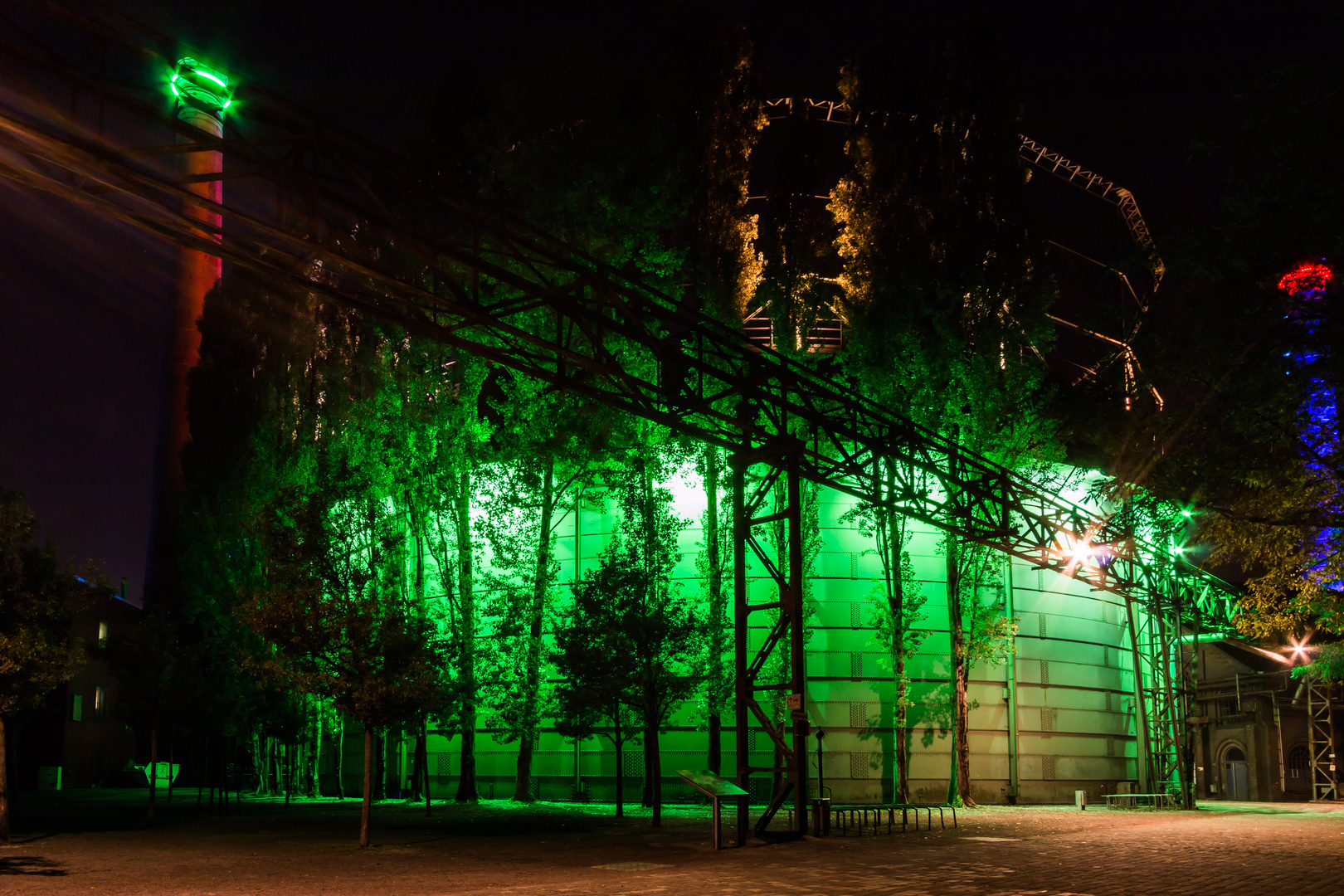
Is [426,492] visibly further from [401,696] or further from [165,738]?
[401,696]

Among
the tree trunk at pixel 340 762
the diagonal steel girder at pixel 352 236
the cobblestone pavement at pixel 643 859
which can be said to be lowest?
the tree trunk at pixel 340 762

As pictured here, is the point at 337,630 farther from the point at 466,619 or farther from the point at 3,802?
the point at 466,619

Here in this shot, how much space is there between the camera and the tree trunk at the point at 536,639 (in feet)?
90.7

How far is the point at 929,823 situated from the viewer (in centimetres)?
2172

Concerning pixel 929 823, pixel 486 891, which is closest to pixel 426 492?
pixel 929 823

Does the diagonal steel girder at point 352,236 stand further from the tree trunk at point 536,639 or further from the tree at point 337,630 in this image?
the tree trunk at point 536,639

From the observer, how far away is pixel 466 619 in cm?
2908

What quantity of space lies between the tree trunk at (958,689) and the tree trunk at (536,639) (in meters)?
11.3

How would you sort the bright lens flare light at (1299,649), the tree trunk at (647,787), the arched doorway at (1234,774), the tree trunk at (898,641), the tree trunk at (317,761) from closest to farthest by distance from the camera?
the tree trunk at (898,641) < the tree trunk at (647,787) < the tree trunk at (317,761) < the bright lens flare light at (1299,649) < the arched doorway at (1234,774)

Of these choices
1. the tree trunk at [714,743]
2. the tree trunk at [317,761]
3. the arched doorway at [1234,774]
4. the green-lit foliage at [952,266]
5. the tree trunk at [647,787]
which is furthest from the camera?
the arched doorway at [1234,774]

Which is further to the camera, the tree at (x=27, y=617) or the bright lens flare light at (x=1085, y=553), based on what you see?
the bright lens flare light at (x=1085, y=553)

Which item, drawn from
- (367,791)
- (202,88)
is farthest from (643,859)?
(202,88)

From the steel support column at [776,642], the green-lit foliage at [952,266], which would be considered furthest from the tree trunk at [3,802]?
the green-lit foliage at [952,266]

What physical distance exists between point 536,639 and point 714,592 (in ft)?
16.1
